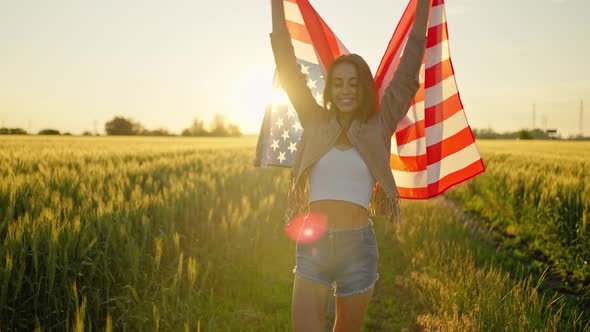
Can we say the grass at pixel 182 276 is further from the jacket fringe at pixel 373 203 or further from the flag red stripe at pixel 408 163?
the flag red stripe at pixel 408 163

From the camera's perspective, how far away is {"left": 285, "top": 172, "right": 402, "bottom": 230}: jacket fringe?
2.84 meters

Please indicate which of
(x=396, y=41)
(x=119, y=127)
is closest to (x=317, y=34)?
(x=396, y=41)

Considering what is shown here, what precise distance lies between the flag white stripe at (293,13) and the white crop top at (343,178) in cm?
193

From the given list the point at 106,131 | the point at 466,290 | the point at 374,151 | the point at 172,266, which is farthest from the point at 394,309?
the point at 106,131

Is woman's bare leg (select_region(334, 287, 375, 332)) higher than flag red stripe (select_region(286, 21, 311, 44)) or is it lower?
lower

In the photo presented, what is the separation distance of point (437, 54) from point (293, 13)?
1.36 m

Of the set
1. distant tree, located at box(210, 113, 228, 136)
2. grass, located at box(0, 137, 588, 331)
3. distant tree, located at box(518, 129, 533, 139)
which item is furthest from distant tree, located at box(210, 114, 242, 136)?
grass, located at box(0, 137, 588, 331)

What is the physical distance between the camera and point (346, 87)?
8.78 ft

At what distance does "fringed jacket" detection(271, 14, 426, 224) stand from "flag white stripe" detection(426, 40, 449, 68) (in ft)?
3.15

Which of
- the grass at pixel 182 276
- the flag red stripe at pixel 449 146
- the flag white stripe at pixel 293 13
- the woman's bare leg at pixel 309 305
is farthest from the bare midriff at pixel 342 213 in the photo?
the flag white stripe at pixel 293 13

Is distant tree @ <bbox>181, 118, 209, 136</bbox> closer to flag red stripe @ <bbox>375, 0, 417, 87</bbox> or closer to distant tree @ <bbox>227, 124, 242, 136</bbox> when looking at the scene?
distant tree @ <bbox>227, 124, 242, 136</bbox>

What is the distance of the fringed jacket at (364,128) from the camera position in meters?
2.65

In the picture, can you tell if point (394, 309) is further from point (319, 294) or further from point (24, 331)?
point (24, 331)

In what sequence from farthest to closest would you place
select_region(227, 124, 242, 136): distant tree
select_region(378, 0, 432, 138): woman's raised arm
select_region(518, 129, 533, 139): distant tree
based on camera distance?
1. select_region(227, 124, 242, 136): distant tree
2. select_region(518, 129, 533, 139): distant tree
3. select_region(378, 0, 432, 138): woman's raised arm
